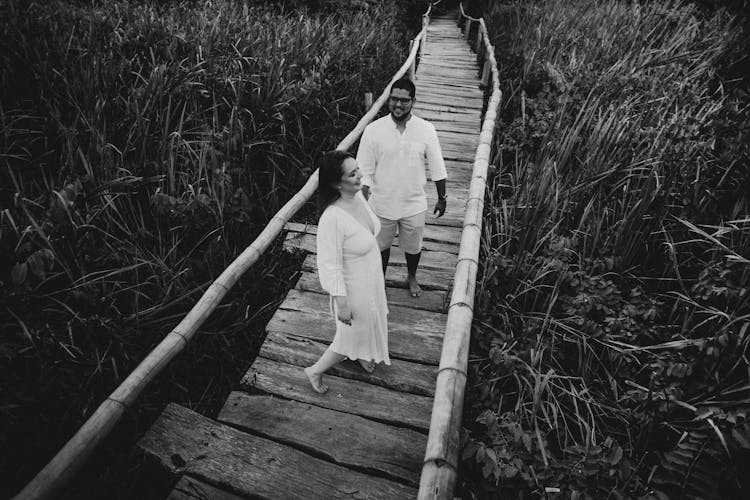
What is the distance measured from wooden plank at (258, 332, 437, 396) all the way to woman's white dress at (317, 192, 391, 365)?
270mm

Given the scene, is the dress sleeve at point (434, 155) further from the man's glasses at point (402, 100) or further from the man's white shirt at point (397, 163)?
the man's glasses at point (402, 100)

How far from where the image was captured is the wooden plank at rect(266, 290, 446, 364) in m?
2.98

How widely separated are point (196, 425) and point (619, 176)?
3.98 meters

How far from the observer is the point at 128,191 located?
10.6 feet

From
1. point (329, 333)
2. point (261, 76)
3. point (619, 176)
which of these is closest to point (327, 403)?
point (329, 333)

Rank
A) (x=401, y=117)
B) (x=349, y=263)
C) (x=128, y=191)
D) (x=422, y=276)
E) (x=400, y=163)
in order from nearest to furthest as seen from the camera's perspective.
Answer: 1. (x=349, y=263)
2. (x=401, y=117)
3. (x=400, y=163)
4. (x=128, y=191)
5. (x=422, y=276)

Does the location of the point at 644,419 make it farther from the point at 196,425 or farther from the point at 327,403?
the point at 196,425

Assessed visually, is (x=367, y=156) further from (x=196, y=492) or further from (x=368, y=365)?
(x=196, y=492)

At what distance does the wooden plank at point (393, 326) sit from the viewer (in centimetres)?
298

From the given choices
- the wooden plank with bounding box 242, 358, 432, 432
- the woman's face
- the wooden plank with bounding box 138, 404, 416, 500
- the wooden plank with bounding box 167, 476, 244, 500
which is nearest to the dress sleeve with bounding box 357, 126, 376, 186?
the woman's face

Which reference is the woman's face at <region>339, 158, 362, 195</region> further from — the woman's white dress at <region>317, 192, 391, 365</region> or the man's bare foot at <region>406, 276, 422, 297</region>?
the man's bare foot at <region>406, 276, 422, 297</region>

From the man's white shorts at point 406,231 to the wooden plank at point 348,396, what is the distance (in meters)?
1.07

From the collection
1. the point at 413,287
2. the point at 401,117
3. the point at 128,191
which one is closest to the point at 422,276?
the point at 413,287

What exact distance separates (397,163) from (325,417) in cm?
174
